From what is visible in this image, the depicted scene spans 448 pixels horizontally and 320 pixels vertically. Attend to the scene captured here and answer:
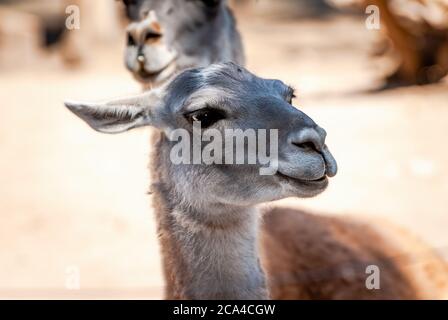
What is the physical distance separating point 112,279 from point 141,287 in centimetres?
28

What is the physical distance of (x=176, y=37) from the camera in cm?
570

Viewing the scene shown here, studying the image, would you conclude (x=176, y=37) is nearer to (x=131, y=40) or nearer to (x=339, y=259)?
(x=131, y=40)

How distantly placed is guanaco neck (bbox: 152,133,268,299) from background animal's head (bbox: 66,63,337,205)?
0.11m

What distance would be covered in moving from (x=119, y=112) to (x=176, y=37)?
7.03ft

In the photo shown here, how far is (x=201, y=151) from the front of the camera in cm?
352

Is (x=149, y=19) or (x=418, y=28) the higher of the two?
(x=418, y=28)

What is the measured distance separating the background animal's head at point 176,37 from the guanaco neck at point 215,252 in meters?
1.82

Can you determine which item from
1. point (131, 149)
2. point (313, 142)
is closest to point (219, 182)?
point (313, 142)

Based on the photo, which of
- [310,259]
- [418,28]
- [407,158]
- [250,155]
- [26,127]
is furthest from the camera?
[418,28]

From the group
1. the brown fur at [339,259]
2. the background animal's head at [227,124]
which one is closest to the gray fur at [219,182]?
the background animal's head at [227,124]

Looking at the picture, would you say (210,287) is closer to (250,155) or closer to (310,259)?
(250,155)

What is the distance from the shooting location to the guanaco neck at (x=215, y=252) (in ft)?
12.0

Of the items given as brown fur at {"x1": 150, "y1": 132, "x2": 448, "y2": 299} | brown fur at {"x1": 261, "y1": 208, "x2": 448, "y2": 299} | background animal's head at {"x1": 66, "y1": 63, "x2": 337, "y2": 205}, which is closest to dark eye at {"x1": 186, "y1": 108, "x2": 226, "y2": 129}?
background animal's head at {"x1": 66, "y1": 63, "x2": 337, "y2": 205}

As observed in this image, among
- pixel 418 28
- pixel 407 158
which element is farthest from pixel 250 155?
pixel 418 28
